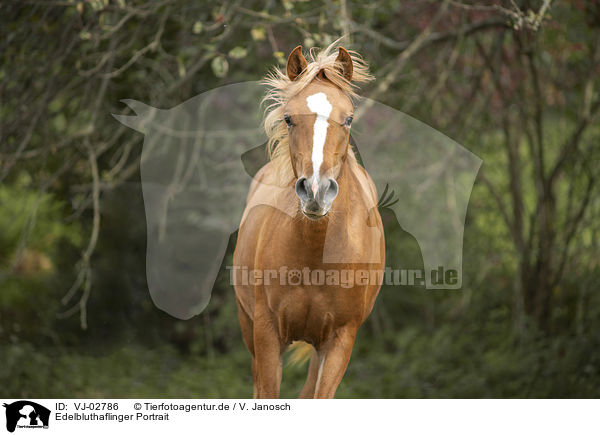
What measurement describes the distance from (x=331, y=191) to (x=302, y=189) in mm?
90

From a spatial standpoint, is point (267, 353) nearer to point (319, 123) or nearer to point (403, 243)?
point (319, 123)

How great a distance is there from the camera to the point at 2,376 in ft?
18.2

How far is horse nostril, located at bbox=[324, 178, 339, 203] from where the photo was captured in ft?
6.04

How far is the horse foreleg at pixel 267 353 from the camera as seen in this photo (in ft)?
7.66

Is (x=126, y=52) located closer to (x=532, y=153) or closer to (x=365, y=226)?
(x=365, y=226)

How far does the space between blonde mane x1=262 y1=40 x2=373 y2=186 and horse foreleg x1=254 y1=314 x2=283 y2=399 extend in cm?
56

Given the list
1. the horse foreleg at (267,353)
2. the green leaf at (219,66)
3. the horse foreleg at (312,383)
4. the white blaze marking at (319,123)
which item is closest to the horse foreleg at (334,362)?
the horse foreleg at (267,353)

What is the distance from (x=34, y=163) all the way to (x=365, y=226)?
3824 millimetres

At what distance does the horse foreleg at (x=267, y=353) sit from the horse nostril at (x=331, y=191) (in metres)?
0.70

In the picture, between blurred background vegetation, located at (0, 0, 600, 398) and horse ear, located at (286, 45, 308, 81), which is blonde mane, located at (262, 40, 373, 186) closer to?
horse ear, located at (286, 45, 308, 81)

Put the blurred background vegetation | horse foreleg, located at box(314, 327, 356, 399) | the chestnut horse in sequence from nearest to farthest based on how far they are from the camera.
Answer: the chestnut horse → horse foreleg, located at box(314, 327, 356, 399) → the blurred background vegetation

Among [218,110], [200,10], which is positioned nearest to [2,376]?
[218,110]
